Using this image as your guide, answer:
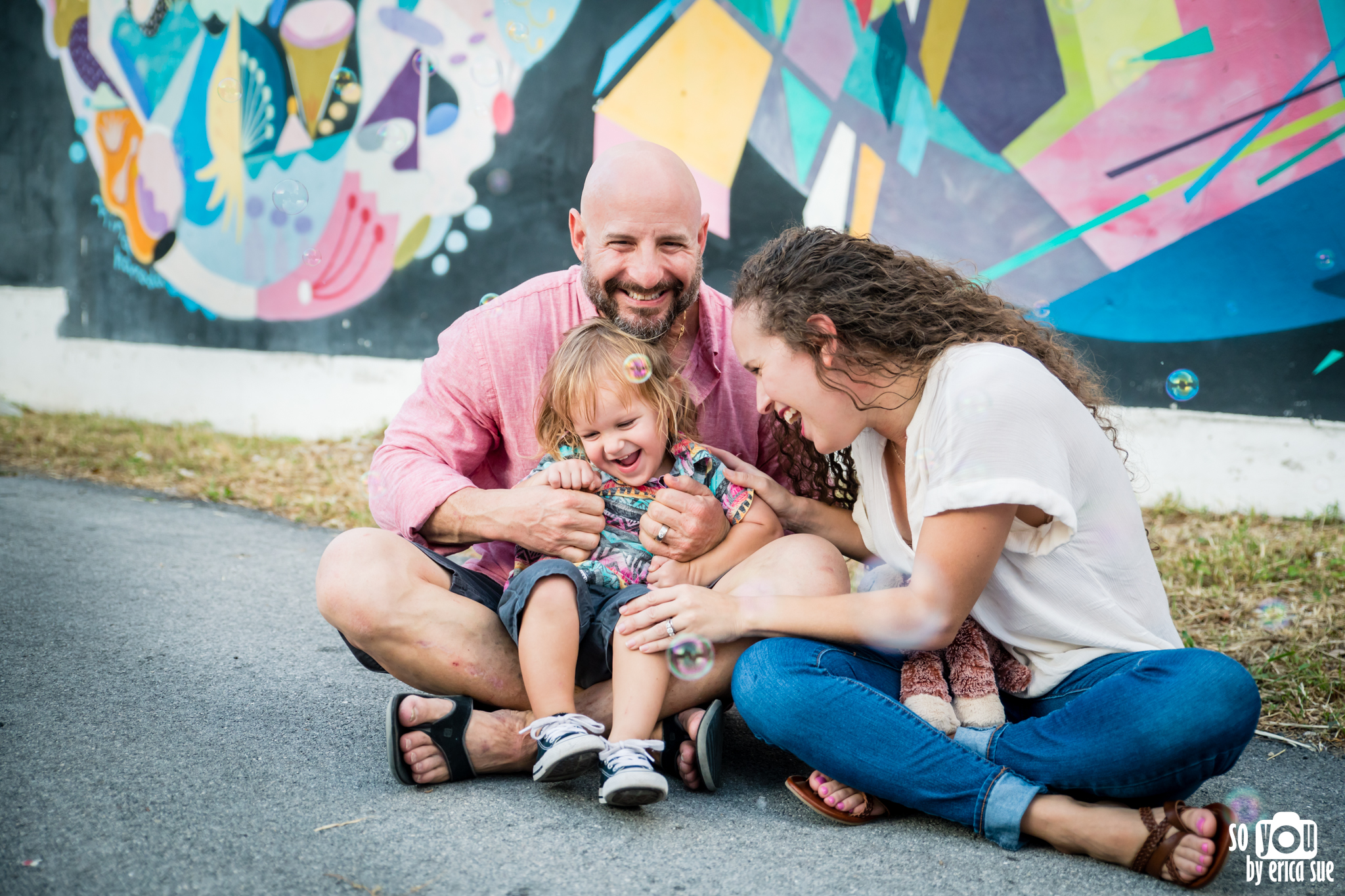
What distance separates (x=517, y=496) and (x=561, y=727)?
589 millimetres

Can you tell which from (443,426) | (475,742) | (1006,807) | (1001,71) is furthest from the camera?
(1001,71)

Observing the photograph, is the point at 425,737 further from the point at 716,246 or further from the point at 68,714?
the point at 716,246

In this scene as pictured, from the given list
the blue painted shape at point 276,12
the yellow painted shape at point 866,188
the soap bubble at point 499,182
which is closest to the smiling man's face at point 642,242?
the yellow painted shape at point 866,188

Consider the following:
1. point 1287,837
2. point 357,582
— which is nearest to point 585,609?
point 357,582

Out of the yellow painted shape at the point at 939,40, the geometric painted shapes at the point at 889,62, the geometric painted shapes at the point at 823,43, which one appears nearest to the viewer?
the yellow painted shape at the point at 939,40

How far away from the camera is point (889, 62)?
486 centimetres

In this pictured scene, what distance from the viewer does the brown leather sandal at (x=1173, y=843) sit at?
1.56 m

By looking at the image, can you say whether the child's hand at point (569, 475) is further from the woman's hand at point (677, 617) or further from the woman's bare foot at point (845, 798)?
the woman's bare foot at point (845, 798)

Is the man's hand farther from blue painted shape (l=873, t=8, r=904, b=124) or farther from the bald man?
blue painted shape (l=873, t=8, r=904, b=124)

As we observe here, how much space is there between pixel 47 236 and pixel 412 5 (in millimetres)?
3942

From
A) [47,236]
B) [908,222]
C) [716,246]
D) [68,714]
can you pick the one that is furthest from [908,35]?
[47,236]

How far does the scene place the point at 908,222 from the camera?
494cm

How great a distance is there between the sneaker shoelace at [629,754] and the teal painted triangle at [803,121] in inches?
153

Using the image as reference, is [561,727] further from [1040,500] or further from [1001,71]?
[1001,71]
